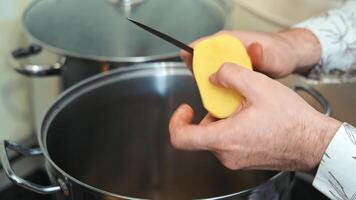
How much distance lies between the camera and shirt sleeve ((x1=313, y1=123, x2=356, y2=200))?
0.47m

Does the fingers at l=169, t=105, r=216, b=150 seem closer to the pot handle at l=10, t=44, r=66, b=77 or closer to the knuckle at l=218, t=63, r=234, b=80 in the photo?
the knuckle at l=218, t=63, r=234, b=80

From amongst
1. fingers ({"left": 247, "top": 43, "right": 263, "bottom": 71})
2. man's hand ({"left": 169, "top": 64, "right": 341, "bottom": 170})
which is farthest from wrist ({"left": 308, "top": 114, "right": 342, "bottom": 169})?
fingers ({"left": 247, "top": 43, "right": 263, "bottom": 71})

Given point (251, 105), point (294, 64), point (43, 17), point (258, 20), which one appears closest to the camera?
point (251, 105)

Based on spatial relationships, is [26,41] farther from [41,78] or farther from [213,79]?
[213,79]

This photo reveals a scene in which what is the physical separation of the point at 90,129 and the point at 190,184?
0.16 metres

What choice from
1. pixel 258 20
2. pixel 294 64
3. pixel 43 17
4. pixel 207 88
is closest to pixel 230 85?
pixel 207 88

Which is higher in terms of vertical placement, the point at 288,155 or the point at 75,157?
the point at 288,155

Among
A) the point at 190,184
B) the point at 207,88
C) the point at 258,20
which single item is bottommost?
the point at 190,184

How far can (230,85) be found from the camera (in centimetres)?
47

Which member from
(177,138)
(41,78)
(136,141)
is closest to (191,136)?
(177,138)

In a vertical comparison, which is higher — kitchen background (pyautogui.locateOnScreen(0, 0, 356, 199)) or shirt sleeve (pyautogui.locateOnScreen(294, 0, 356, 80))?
shirt sleeve (pyautogui.locateOnScreen(294, 0, 356, 80))

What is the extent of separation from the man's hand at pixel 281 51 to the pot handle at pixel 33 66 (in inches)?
8.3

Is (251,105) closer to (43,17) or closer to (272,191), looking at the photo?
(272,191)

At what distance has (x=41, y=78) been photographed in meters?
0.91
